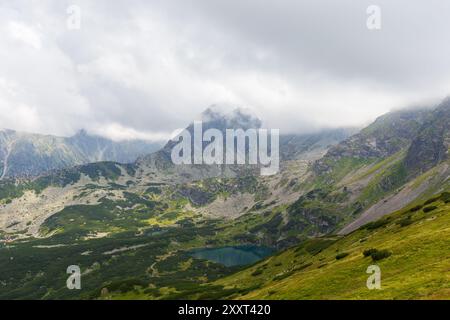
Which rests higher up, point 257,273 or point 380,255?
point 380,255

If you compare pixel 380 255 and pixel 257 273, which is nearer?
pixel 380 255

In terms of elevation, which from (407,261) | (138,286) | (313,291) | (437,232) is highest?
(437,232)

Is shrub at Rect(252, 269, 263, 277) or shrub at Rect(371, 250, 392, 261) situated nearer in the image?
shrub at Rect(371, 250, 392, 261)

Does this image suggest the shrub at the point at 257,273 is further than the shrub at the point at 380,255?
Yes

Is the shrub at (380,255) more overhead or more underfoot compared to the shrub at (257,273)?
more overhead

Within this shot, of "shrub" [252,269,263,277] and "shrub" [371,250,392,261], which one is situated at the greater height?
"shrub" [371,250,392,261]

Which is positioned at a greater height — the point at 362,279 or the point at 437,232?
the point at 437,232

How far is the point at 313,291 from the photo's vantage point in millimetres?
42906
